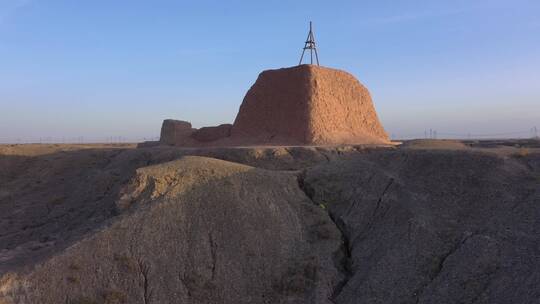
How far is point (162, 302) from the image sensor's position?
9.89m

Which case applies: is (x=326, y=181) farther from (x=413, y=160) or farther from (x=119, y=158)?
(x=119, y=158)

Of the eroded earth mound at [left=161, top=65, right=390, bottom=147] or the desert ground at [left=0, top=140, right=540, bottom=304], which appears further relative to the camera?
the eroded earth mound at [left=161, top=65, right=390, bottom=147]

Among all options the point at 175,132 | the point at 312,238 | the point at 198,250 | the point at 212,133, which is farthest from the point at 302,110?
the point at 198,250

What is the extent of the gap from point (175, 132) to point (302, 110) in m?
8.39

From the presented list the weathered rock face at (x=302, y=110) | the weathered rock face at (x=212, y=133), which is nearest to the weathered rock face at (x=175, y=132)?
the weathered rock face at (x=212, y=133)

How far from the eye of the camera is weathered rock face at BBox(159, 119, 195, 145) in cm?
2773

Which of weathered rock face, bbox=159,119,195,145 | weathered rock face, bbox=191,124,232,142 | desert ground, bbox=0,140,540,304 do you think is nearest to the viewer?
desert ground, bbox=0,140,540,304

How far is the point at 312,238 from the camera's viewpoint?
458 inches

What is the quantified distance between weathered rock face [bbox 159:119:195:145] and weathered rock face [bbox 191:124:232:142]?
522mm

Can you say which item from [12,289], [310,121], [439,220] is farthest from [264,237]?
[310,121]

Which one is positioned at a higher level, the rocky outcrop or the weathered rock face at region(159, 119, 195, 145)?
the weathered rock face at region(159, 119, 195, 145)

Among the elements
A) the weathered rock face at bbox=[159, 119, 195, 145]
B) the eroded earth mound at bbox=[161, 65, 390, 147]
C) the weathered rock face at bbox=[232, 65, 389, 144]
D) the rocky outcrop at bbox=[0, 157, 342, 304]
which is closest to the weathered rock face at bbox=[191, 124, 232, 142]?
the eroded earth mound at bbox=[161, 65, 390, 147]

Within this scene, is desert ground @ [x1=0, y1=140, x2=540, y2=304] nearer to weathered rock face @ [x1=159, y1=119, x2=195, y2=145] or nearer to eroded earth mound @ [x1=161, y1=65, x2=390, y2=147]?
eroded earth mound @ [x1=161, y1=65, x2=390, y2=147]

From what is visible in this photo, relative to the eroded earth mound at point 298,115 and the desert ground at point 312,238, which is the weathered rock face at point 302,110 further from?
the desert ground at point 312,238
